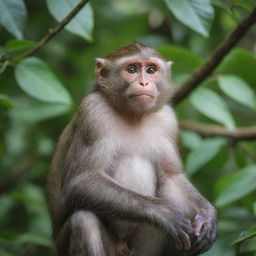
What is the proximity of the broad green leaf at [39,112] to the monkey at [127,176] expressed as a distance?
1.07m

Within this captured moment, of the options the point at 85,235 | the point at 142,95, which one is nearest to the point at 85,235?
the point at 85,235

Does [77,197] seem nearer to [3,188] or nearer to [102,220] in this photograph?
[102,220]

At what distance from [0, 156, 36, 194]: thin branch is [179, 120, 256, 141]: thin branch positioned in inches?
90.3

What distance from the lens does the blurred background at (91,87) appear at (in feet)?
22.0

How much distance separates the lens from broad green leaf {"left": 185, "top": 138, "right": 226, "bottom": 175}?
26.6 feet

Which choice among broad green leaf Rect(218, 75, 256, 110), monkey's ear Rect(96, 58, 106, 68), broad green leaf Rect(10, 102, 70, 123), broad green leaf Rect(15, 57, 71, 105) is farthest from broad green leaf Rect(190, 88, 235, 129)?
broad green leaf Rect(15, 57, 71, 105)

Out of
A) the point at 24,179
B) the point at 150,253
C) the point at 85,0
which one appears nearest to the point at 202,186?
the point at 24,179

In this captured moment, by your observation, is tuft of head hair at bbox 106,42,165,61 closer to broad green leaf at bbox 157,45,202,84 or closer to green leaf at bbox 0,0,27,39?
broad green leaf at bbox 157,45,202,84

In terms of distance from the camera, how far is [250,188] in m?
7.11

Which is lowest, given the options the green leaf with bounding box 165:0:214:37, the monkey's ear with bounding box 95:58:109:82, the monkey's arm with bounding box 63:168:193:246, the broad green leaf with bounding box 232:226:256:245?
the monkey's arm with bounding box 63:168:193:246

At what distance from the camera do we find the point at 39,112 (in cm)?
819

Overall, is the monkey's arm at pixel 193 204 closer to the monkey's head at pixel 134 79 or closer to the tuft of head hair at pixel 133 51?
the monkey's head at pixel 134 79

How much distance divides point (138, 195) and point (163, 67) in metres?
1.64

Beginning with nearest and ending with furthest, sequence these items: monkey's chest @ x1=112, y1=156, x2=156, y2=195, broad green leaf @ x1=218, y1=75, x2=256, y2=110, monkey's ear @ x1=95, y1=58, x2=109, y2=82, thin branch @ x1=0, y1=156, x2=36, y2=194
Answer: monkey's chest @ x1=112, y1=156, x2=156, y2=195 < monkey's ear @ x1=95, y1=58, x2=109, y2=82 < broad green leaf @ x1=218, y1=75, x2=256, y2=110 < thin branch @ x1=0, y1=156, x2=36, y2=194
